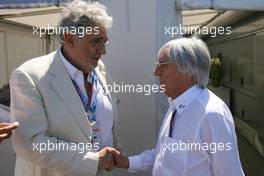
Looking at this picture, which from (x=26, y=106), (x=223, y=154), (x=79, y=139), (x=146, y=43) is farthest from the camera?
(x=146, y=43)

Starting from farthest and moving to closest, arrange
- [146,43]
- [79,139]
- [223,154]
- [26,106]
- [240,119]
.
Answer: [240,119] → [146,43] → [79,139] → [26,106] → [223,154]

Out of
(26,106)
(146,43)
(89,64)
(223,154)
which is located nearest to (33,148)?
(26,106)

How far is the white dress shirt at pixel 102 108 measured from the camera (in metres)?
2.53

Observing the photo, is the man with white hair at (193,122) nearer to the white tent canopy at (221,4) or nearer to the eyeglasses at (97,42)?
the eyeglasses at (97,42)

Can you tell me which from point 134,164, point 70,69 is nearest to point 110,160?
point 134,164

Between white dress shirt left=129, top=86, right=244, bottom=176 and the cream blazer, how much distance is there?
462 mm

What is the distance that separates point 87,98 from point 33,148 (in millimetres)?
459

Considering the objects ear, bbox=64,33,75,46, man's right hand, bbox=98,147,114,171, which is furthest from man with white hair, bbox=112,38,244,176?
ear, bbox=64,33,75,46

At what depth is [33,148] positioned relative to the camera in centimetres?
234

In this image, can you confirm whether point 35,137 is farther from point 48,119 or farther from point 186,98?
point 186,98

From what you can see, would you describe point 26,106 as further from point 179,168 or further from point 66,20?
point 179,168

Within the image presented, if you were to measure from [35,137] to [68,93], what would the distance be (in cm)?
32

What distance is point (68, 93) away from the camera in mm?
2461

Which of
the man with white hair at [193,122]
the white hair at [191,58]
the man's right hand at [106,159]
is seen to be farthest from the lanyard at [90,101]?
the white hair at [191,58]
